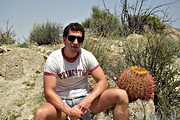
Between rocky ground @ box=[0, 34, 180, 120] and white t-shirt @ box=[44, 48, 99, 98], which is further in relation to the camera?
rocky ground @ box=[0, 34, 180, 120]

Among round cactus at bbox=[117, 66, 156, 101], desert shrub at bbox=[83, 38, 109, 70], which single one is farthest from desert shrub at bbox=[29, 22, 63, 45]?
round cactus at bbox=[117, 66, 156, 101]

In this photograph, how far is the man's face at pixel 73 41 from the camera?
193 inches

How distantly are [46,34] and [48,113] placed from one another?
1019 centimetres

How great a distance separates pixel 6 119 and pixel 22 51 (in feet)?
7.13

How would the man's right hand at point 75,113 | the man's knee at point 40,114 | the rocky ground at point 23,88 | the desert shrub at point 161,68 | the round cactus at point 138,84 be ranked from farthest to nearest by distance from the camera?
the desert shrub at point 161,68 < the rocky ground at point 23,88 < the round cactus at point 138,84 < the man's right hand at point 75,113 < the man's knee at point 40,114

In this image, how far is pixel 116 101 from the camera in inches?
192

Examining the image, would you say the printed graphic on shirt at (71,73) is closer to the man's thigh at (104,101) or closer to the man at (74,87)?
the man at (74,87)

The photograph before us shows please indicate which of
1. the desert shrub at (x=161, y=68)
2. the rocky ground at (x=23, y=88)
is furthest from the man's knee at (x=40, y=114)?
the desert shrub at (x=161, y=68)

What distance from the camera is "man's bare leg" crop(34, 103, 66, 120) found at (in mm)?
4561

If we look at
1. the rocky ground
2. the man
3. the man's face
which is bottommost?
the rocky ground

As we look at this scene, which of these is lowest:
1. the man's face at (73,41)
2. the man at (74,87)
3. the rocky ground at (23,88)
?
the rocky ground at (23,88)

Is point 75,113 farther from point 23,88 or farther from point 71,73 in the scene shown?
point 23,88

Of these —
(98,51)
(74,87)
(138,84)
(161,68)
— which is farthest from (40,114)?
(98,51)

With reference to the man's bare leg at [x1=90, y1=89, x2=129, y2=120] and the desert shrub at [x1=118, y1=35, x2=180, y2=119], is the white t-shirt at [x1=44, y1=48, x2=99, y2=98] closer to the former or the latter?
the man's bare leg at [x1=90, y1=89, x2=129, y2=120]
